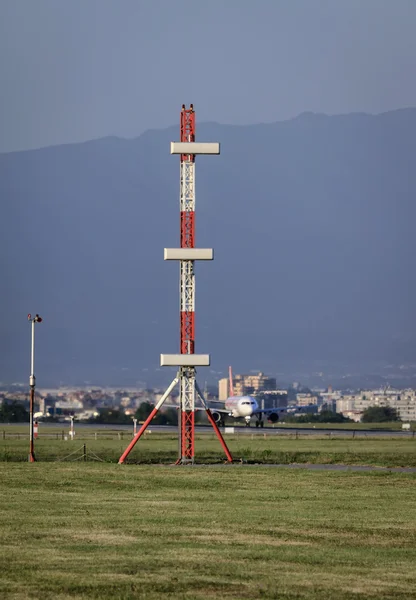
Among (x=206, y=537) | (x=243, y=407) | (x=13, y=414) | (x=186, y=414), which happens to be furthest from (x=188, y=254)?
(x=13, y=414)

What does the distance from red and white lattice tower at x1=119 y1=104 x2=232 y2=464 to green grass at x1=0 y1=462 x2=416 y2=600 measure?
9728mm

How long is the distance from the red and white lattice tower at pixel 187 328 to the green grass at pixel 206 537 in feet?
31.9

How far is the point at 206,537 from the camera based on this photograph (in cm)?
2716

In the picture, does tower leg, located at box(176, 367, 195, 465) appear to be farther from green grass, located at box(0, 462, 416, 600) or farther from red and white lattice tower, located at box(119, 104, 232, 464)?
green grass, located at box(0, 462, 416, 600)

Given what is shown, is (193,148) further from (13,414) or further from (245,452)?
(13,414)

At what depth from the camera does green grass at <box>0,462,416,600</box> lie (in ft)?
67.1

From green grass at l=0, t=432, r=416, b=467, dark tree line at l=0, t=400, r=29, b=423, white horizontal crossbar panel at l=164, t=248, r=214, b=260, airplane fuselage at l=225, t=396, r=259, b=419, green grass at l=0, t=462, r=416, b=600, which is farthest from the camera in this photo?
dark tree line at l=0, t=400, r=29, b=423

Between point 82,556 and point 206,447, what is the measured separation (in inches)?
1962

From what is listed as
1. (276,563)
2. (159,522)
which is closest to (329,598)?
(276,563)

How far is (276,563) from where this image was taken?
76.2 feet

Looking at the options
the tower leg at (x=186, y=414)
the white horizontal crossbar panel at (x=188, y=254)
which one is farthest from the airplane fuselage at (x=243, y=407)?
the white horizontal crossbar panel at (x=188, y=254)

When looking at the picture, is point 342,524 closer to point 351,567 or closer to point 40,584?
point 351,567

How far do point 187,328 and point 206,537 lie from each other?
2935 centimetres

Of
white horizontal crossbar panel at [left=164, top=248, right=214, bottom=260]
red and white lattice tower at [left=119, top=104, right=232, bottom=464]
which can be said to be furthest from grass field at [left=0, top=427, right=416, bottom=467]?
white horizontal crossbar panel at [left=164, top=248, right=214, bottom=260]
